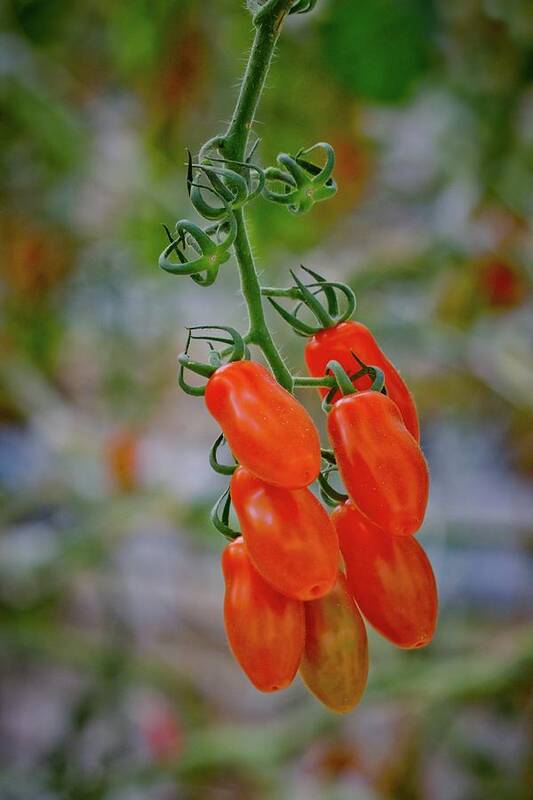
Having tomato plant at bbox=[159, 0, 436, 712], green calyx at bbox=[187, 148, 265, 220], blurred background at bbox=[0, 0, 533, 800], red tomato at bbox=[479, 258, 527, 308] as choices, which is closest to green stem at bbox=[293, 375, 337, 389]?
tomato plant at bbox=[159, 0, 436, 712]

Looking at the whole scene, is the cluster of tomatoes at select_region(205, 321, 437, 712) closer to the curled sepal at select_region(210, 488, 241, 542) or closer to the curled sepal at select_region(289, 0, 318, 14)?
the curled sepal at select_region(210, 488, 241, 542)

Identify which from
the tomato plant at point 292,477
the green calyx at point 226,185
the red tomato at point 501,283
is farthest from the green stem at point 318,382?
the red tomato at point 501,283

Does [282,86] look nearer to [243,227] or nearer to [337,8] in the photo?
[337,8]

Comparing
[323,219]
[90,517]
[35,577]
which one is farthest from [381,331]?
[35,577]

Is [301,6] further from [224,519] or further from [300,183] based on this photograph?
[224,519]

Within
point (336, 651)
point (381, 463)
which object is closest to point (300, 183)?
point (381, 463)

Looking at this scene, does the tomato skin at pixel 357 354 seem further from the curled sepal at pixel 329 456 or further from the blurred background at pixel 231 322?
the blurred background at pixel 231 322
